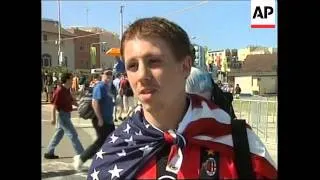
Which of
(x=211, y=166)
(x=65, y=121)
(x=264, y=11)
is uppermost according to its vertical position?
(x=264, y=11)

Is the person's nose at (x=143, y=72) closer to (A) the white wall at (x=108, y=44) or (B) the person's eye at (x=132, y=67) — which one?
(B) the person's eye at (x=132, y=67)

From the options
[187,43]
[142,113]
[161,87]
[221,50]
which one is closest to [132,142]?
[142,113]

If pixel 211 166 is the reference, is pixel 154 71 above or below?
above

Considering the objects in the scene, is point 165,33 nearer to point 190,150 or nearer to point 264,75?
point 190,150

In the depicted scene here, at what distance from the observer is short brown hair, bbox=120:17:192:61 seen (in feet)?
4.40

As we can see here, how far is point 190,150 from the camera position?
1.34m

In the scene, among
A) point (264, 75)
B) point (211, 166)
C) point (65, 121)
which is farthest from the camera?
point (65, 121)

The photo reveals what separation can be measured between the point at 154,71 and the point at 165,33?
10 centimetres

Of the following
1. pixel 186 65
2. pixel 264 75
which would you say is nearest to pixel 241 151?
pixel 186 65

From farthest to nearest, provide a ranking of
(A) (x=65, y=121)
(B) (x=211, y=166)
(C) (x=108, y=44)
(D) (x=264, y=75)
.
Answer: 1. (A) (x=65, y=121)
2. (D) (x=264, y=75)
3. (C) (x=108, y=44)
4. (B) (x=211, y=166)

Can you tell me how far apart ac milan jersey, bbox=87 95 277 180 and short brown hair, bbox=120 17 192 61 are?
135 mm

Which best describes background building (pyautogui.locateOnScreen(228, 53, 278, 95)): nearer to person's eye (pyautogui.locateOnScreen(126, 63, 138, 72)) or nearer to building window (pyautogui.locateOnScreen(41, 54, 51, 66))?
person's eye (pyautogui.locateOnScreen(126, 63, 138, 72))

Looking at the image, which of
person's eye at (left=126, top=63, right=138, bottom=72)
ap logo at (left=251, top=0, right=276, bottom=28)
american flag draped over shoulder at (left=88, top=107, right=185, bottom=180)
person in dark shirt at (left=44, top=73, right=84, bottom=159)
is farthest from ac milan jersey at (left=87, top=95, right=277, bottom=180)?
person in dark shirt at (left=44, top=73, right=84, bottom=159)
